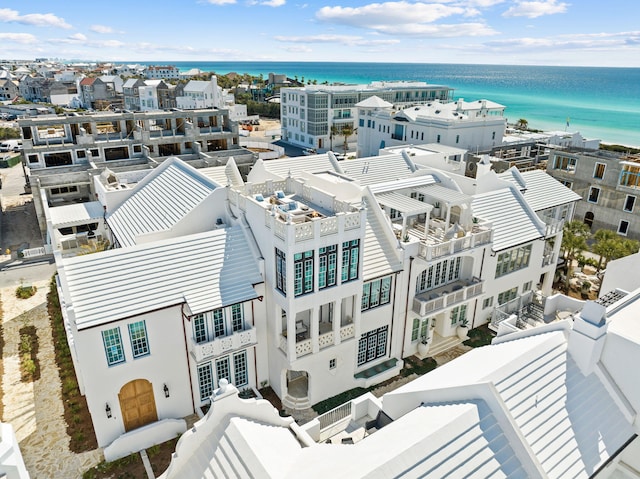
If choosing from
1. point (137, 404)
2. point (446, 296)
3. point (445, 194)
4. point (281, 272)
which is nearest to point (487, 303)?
point (446, 296)

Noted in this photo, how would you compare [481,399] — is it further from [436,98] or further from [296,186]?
[436,98]

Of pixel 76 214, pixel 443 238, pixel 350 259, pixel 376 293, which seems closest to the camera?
pixel 350 259

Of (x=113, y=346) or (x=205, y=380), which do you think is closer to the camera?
(x=113, y=346)

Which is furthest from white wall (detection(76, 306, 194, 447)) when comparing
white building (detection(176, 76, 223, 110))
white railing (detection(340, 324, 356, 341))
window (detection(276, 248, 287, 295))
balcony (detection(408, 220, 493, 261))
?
white building (detection(176, 76, 223, 110))

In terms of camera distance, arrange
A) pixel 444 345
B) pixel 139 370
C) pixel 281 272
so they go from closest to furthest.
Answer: pixel 139 370 < pixel 281 272 < pixel 444 345

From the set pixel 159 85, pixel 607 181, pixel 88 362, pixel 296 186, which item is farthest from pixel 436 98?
pixel 88 362

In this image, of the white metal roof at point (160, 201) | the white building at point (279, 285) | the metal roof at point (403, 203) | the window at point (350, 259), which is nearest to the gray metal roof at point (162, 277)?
the white building at point (279, 285)

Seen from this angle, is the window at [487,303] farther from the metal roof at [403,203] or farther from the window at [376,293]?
the window at [376,293]

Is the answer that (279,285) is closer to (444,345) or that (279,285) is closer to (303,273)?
(303,273)
